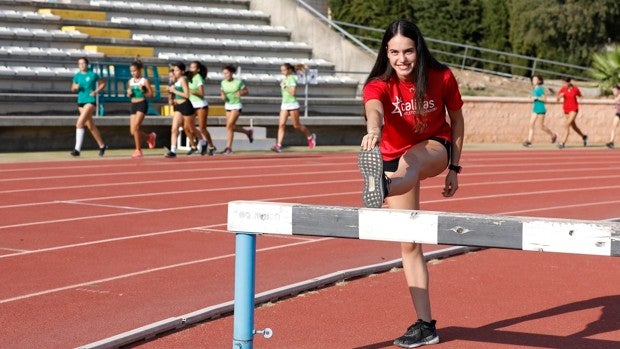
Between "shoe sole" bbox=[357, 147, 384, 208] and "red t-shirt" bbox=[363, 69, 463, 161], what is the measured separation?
2.43ft

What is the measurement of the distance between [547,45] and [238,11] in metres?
18.4

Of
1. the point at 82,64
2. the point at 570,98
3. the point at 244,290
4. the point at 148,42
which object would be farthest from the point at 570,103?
the point at 244,290

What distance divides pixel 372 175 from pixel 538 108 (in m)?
27.0

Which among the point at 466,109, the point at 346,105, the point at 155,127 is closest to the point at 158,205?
the point at 155,127

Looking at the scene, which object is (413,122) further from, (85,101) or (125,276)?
(85,101)

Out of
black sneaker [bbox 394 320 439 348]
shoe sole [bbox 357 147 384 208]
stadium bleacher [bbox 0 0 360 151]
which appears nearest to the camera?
shoe sole [bbox 357 147 384 208]

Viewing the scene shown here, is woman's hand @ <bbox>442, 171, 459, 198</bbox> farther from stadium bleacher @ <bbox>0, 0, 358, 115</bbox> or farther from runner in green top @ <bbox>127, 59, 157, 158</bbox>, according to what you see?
stadium bleacher @ <bbox>0, 0, 358, 115</bbox>

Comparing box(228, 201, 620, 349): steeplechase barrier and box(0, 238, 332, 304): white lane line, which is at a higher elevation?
box(228, 201, 620, 349): steeplechase barrier

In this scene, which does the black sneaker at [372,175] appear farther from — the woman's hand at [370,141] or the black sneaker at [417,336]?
the black sneaker at [417,336]

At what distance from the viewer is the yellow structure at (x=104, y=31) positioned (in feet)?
94.9

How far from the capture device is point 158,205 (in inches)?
556

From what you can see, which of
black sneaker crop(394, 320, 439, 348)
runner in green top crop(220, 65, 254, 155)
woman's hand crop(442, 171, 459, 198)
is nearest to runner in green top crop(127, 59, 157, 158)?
runner in green top crop(220, 65, 254, 155)

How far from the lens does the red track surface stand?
7066 mm

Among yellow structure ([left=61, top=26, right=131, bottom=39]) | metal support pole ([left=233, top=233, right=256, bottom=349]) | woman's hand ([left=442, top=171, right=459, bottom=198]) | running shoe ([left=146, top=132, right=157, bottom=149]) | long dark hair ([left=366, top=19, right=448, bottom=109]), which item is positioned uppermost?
long dark hair ([left=366, top=19, right=448, bottom=109])
